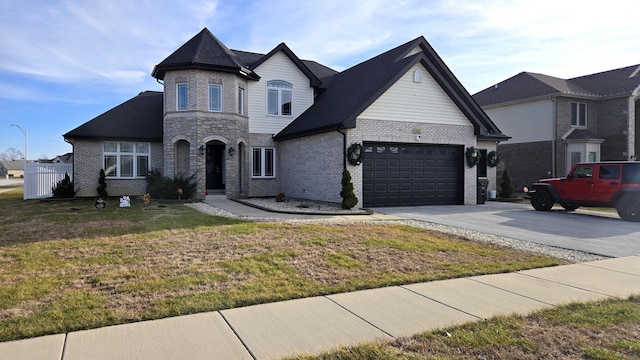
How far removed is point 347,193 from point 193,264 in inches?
358

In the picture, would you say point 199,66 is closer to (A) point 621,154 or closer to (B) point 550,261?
(B) point 550,261

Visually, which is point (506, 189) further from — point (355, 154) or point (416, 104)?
point (355, 154)

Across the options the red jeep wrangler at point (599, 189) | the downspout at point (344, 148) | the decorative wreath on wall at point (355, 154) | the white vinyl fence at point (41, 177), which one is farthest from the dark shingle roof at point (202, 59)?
the red jeep wrangler at point (599, 189)

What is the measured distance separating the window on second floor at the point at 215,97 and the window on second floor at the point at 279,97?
285 cm

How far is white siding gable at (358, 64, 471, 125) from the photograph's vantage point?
16656 mm

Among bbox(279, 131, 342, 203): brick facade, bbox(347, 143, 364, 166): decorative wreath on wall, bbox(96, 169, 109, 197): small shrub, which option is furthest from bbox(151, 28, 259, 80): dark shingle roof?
bbox(347, 143, 364, 166): decorative wreath on wall

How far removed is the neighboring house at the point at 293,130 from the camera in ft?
55.3

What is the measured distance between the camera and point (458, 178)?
1867 centimetres

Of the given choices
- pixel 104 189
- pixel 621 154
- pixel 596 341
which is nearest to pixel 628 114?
pixel 621 154

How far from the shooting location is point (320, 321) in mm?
4672

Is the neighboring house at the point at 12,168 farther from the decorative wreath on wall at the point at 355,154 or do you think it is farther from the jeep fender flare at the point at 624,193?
the jeep fender flare at the point at 624,193

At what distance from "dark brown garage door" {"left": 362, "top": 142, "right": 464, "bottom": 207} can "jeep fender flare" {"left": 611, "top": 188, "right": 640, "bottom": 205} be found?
226 inches

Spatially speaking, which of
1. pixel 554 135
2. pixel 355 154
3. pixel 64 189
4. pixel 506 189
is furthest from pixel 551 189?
pixel 64 189

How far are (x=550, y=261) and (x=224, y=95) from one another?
15.7 meters
